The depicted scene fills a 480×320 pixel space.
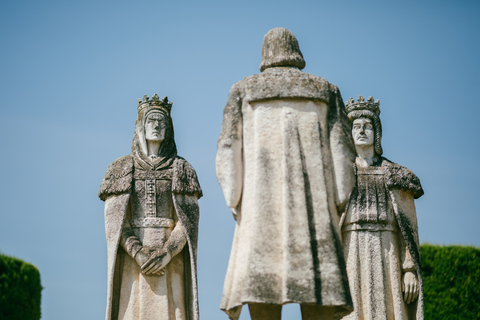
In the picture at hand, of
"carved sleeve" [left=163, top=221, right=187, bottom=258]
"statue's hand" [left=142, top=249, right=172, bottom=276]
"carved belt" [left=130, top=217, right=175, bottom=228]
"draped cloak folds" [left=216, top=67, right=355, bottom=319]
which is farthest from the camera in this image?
"carved belt" [left=130, top=217, right=175, bottom=228]

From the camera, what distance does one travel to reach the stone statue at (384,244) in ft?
34.1

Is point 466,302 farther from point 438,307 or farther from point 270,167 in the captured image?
point 270,167

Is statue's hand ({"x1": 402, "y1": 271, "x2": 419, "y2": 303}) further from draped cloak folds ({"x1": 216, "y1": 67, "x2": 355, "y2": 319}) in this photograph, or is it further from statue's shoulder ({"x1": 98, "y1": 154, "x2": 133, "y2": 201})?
statue's shoulder ({"x1": 98, "y1": 154, "x2": 133, "y2": 201})

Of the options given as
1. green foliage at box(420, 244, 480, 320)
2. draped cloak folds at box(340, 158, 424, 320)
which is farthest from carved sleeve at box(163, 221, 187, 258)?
green foliage at box(420, 244, 480, 320)

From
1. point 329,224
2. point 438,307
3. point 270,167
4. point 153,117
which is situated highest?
point 153,117

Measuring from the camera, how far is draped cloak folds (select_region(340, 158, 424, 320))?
10500 millimetres

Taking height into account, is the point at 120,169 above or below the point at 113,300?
above

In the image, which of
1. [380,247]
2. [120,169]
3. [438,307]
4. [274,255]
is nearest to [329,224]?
[274,255]

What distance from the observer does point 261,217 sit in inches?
301

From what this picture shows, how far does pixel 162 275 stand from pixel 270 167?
3.01 meters

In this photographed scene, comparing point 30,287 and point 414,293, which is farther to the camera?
point 30,287

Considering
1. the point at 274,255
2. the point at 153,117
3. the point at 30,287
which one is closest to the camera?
the point at 274,255

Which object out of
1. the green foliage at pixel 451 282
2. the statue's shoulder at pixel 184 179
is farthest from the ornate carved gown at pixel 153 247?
the green foliage at pixel 451 282

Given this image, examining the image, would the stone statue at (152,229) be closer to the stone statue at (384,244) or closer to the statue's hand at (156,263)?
the statue's hand at (156,263)
